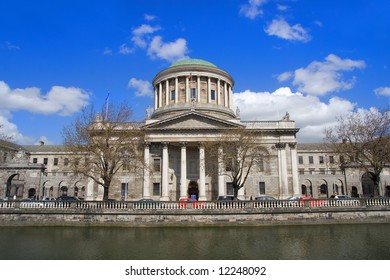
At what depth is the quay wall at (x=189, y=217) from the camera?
24594 millimetres

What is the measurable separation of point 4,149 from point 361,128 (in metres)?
38.8

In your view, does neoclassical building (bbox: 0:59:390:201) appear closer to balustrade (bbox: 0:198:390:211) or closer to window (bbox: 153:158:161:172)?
window (bbox: 153:158:161:172)

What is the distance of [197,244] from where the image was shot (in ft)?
54.2

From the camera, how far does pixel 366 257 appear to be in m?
12.7

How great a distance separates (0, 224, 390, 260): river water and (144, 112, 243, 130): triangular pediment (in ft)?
71.2

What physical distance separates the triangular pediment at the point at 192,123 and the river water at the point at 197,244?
21.7 metres

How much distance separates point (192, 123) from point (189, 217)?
20.6 m

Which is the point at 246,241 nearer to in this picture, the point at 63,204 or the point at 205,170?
the point at 63,204

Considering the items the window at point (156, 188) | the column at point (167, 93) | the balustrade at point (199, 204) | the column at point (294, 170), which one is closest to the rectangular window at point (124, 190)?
the window at point (156, 188)

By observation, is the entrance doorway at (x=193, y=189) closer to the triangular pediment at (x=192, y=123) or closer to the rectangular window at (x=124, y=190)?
the triangular pediment at (x=192, y=123)

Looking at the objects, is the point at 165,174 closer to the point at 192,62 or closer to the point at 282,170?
the point at 282,170

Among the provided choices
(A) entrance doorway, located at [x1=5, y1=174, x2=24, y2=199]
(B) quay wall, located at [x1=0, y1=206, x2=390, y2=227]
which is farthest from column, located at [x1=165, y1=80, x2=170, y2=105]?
(B) quay wall, located at [x1=0, y1=206, x2=390, y2=227]
